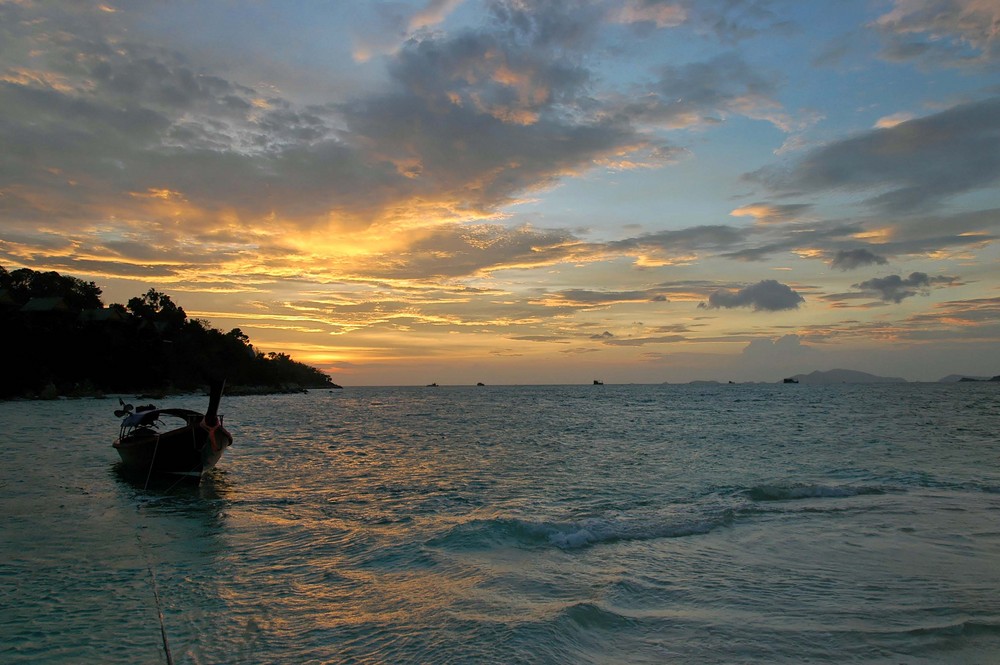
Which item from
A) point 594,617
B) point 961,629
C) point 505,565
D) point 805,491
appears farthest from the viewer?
point 805,491

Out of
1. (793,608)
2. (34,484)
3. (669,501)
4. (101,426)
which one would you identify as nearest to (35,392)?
(101,426)

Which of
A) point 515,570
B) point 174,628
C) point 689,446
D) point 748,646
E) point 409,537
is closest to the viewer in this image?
point 748,646

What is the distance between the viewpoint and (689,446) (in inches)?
1284

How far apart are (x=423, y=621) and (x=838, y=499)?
14028 millimetres

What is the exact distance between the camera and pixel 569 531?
13102mm

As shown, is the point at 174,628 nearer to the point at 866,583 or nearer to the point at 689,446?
the point at 866,583

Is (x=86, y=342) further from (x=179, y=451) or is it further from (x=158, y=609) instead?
(x=158, y=609)

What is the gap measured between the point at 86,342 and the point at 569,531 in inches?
3931

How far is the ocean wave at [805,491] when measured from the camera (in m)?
17.4

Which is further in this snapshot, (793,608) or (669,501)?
(669,501)

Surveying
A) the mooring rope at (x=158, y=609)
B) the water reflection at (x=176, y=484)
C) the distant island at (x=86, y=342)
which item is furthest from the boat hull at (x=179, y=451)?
the distant island at (x=86, y=342)

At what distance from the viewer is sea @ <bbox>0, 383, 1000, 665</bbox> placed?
23.8 feet

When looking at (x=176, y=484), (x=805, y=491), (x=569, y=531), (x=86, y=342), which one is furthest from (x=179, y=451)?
(x=86, y=342)

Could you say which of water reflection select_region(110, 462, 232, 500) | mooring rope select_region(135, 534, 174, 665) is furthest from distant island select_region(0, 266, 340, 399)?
mooring rope select_region(135, 534, 174, 665)
